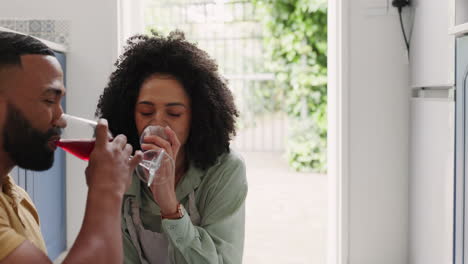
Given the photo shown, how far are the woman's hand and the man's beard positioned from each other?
40cm

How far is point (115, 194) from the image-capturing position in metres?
0.79

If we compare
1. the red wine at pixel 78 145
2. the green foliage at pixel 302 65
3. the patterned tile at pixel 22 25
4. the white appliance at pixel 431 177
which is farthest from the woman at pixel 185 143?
the green foliage at pixel 302 65

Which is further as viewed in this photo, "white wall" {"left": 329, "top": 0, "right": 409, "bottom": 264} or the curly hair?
"white wall" {"left": 329, "top": 0, "right": 409, "bottom": 264}

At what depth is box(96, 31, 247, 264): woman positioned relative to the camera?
1.41 meters

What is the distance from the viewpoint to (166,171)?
1247 millimetres

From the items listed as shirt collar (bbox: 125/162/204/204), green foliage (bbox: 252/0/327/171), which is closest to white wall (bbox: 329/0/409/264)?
shirt collar (bbox: 125/162/204/204)

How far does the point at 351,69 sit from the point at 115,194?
6.60 ft

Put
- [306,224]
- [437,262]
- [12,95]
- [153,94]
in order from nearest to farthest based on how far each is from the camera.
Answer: [12,95] → [153,94] → [437,262] → [306,224]

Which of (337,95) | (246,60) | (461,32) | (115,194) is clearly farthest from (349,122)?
(246,60)

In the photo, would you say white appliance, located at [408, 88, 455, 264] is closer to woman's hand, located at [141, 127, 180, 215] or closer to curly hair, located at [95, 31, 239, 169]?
curly hair, located at [95, 31, 239, 169]

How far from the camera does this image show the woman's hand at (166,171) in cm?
123

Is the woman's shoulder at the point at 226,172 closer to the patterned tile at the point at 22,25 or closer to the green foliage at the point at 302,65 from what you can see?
the patterned tile at the point at 22,25

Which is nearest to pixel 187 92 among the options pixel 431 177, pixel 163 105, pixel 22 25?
pixel 163 105

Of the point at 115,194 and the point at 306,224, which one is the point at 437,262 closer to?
the point at 115,194
